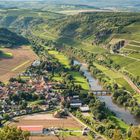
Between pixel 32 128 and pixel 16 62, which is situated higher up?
pixel 32 128

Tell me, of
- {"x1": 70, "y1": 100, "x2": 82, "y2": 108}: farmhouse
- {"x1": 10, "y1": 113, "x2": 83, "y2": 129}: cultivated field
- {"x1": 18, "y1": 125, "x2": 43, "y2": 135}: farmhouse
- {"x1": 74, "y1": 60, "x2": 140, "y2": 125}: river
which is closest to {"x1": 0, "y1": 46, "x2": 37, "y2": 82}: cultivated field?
{"x1": 74, "y1": 60, "x2": 140, "y2": 125}: river

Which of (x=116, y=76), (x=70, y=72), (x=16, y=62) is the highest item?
(x=16, y=62)

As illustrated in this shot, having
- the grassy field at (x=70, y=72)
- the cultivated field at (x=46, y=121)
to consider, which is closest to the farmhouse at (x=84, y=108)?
the cultivated field at (x=46, y=121)

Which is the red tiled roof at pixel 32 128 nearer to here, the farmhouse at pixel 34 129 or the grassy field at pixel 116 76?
the farmhouse at pixel 34 129

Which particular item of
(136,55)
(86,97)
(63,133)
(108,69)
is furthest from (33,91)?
(136,55)

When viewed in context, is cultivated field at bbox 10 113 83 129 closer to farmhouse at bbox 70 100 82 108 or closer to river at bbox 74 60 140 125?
farmhouse at bbox 70 100 82 108

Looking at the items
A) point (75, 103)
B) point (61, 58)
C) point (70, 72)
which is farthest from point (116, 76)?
point (75, 103)

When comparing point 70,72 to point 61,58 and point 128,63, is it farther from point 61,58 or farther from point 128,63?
point 61,58
